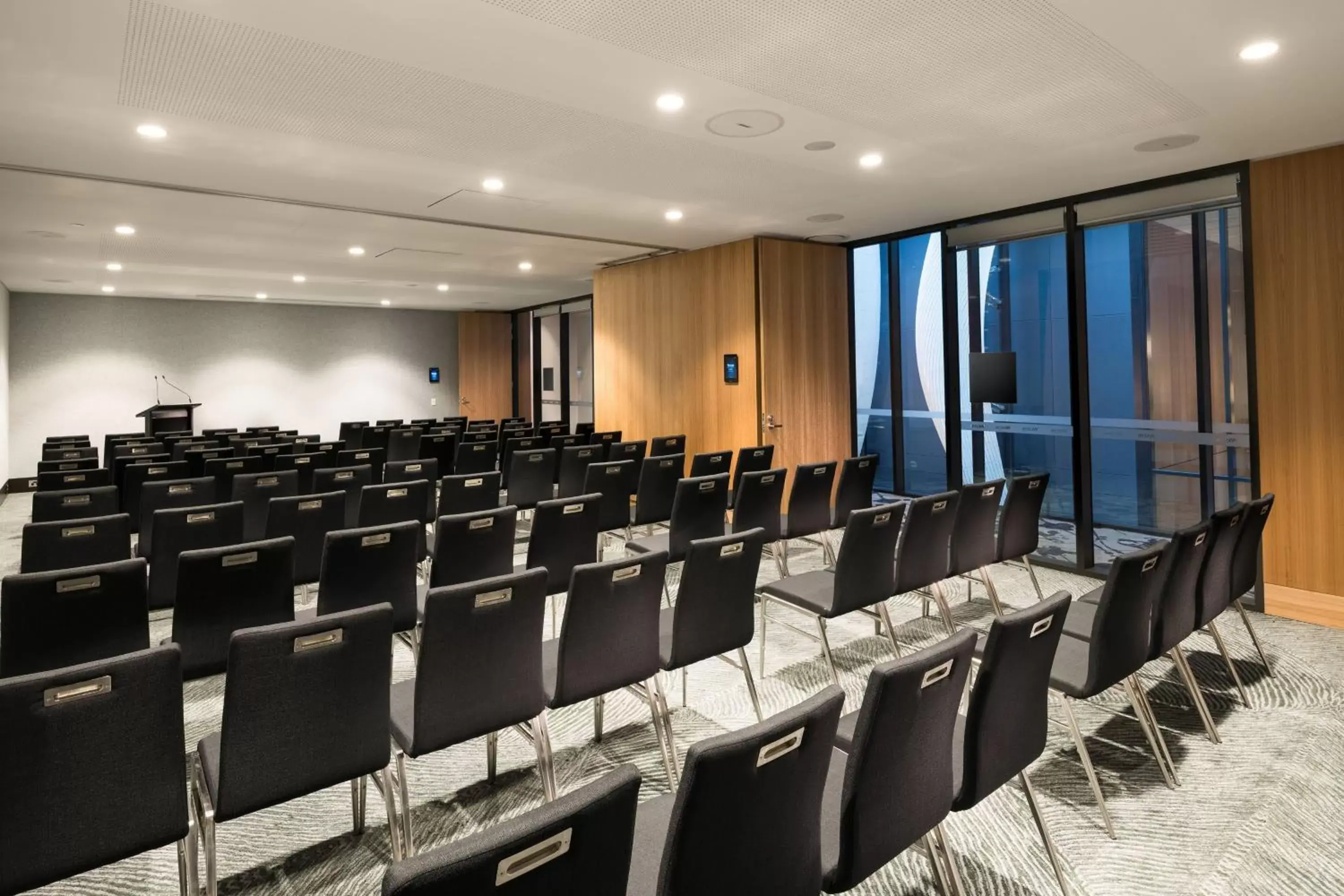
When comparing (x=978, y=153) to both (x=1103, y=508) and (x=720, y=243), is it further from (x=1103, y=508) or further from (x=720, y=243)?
(x=1103, y=508)

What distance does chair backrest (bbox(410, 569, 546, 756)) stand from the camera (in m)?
2.40

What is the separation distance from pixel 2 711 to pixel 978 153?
563cm

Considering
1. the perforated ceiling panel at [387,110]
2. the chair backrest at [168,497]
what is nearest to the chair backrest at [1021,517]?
the perforated ceiling panel at [387,110]

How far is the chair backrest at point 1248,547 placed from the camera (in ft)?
12.3

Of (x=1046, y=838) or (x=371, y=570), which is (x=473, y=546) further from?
(x=1046, y=838)

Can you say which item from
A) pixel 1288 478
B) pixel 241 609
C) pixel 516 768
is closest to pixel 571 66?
pixel 241 609

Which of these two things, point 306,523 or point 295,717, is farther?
point 306,523

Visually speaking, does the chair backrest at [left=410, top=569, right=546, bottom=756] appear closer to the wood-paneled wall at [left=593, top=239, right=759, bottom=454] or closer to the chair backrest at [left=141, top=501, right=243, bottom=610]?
the chair backrest at [left=141, top=501, right=243, bottom=610]

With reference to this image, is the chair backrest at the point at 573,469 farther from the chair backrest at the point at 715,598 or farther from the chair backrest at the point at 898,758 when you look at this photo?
the chair backrest at the point at 898,758

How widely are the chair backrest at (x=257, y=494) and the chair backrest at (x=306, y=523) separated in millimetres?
1041

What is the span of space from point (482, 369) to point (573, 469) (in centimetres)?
998

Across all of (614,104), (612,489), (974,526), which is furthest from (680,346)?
(974,526)

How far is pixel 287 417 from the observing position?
14.5m

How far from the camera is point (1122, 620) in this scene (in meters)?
2.85
